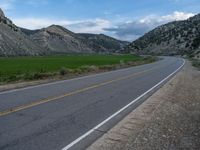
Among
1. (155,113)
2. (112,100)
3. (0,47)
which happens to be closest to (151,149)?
(155,113)

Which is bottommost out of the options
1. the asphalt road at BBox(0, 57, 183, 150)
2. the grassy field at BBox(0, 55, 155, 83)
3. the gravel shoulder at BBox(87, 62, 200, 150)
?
the grassy field at BBox(0, 55, 155, 83)

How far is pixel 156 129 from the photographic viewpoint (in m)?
9.63

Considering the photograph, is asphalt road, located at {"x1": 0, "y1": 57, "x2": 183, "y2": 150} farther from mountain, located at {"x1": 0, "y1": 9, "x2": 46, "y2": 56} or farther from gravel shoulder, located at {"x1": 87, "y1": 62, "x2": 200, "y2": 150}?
mountain, located at {"x1": 0, "y1": 9, "x2": 46, "y2": 56}

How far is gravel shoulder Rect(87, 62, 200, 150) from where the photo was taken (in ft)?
26.2

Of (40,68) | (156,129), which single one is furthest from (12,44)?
(156,129)

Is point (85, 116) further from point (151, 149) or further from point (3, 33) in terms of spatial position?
point (3, 33)

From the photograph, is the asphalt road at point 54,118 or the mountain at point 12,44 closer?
the asphalt road at point 54,118

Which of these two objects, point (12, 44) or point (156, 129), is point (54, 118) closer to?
point (156, 129)

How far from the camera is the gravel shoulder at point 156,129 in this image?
314 inches

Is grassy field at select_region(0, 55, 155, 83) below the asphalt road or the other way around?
below

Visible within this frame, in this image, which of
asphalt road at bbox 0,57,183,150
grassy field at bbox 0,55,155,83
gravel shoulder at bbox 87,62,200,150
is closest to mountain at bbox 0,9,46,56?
grassy field at bbox 0,55,155,83

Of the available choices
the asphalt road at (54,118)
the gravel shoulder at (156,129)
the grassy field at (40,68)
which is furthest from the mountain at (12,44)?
the gravel shoulder at (156,129)

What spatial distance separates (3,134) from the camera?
27.0ft

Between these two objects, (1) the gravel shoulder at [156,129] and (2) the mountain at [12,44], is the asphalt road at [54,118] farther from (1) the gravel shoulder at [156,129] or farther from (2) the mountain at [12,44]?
(2) the mountain at [12,44]
